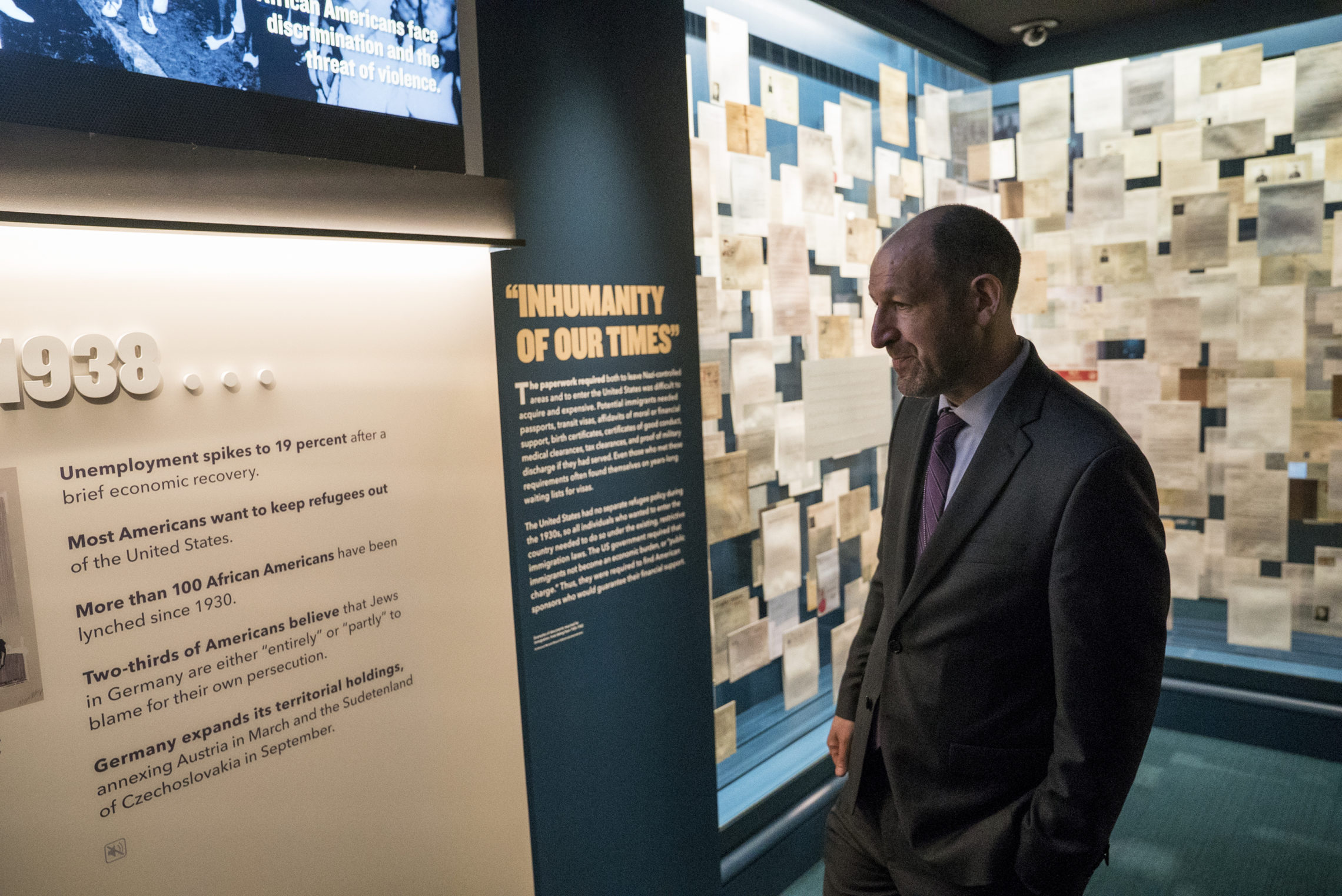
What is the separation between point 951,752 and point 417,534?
1076 mm

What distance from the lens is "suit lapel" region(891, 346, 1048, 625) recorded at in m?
1.48

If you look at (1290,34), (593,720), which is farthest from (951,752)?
(1290,34)

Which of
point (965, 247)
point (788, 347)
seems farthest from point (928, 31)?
point (965, 247)

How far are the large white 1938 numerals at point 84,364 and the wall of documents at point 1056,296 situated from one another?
5.05 feet

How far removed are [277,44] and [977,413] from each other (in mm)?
1386

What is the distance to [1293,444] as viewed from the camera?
141 inches

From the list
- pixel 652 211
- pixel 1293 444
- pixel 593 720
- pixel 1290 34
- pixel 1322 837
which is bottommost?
pixel 1322 837

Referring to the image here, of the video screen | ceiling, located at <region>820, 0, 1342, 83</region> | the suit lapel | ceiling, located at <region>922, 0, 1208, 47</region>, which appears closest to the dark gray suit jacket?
the suit lapel

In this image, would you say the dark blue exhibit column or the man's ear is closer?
the man's ear

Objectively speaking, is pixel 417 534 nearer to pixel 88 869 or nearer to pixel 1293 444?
pixel 88 869

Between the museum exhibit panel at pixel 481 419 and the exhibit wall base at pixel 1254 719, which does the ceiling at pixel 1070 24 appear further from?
the exhibit wall base at pixel 1254 719

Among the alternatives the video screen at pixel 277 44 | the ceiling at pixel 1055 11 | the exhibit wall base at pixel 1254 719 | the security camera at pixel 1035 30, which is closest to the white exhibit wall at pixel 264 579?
the video screen at pixel 277 44

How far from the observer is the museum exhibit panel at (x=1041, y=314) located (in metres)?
2.76

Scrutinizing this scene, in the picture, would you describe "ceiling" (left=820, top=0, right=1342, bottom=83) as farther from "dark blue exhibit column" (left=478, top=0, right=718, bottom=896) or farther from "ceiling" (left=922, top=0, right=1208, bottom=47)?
"dark blue exhibit column" (left=478, top=0, right=718, bottom=896)
